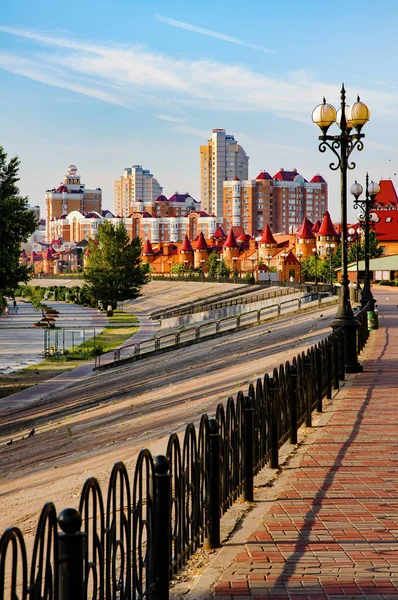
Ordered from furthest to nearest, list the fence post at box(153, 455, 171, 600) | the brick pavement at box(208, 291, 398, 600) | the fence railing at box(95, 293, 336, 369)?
the fence railing at box(95, 293, 336, 369) → the brick pavement at box(208, 291, 398, 600) → the fence post at box(153, 455, 171, 600)

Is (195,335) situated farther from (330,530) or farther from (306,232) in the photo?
(306,232)

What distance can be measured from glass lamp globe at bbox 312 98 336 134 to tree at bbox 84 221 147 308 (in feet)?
221

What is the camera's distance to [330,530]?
6.31 metres

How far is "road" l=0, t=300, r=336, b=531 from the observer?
11.1 metres

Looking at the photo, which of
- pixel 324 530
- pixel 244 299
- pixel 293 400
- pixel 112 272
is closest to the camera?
pixel 324 530

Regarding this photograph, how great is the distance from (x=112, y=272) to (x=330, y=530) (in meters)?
77.3

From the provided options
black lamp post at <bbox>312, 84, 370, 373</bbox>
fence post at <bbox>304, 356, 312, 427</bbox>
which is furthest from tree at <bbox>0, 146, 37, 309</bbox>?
fence post at <bbox>304, 356, 312, 427</bbox>

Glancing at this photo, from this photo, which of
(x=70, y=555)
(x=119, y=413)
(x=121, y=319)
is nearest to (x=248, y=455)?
(x=70, y=555)

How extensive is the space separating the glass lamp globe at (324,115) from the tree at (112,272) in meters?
67.4

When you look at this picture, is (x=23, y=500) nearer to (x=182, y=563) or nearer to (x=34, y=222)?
(x=182, y=563)

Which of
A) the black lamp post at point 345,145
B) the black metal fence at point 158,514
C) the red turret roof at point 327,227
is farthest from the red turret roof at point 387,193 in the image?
the black metal fence at point 158,514

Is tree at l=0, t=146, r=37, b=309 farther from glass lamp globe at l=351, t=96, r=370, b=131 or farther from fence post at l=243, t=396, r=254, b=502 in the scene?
fence post at l=243, t=396, r=254, b=502

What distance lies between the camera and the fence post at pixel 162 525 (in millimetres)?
4719

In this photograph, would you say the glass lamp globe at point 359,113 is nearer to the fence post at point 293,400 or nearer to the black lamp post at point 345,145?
the black lamp post at point 345,145
